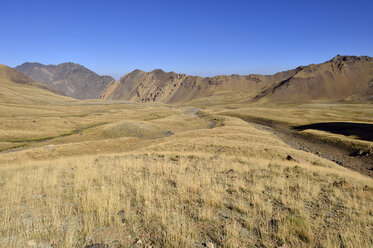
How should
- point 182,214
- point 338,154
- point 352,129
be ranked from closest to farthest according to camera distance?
point 182,214
point 338,154
point 352,129

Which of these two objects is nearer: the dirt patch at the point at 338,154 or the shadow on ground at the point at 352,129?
the dirt patch at the point at 338,154

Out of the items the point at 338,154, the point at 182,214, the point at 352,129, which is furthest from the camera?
the point at 352,129

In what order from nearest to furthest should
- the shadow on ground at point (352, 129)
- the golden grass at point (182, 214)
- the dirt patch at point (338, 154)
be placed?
the golden grass at point (182, 214) < the dirt patch at point (338, 154) < the shadow on ground at point (352, 129)

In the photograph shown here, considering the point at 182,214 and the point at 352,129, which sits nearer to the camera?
the point at 182,214

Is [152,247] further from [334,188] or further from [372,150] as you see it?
[372,150]

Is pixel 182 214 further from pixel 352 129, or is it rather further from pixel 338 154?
pixel 352 129

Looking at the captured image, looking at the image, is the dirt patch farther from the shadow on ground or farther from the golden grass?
the golden grass

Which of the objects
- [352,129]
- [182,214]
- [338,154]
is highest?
[182,214]

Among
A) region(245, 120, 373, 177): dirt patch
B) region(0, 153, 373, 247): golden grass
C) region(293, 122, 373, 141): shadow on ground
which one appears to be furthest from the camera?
region(293, 122, 373, 141): shadow on ground

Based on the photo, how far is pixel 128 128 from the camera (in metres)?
52.4

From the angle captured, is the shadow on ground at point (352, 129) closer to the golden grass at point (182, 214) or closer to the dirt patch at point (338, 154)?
the dirt patch at point (338, 154)

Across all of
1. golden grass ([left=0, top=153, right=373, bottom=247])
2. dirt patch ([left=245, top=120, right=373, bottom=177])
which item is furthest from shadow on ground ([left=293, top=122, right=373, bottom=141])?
golden grass ([left=0, top=153, right=373, bottom=247])

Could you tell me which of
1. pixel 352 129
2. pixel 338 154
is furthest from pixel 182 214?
pixel 352 129

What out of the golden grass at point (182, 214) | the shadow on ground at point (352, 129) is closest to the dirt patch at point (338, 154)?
the shadow on ground at point (352, 129)
